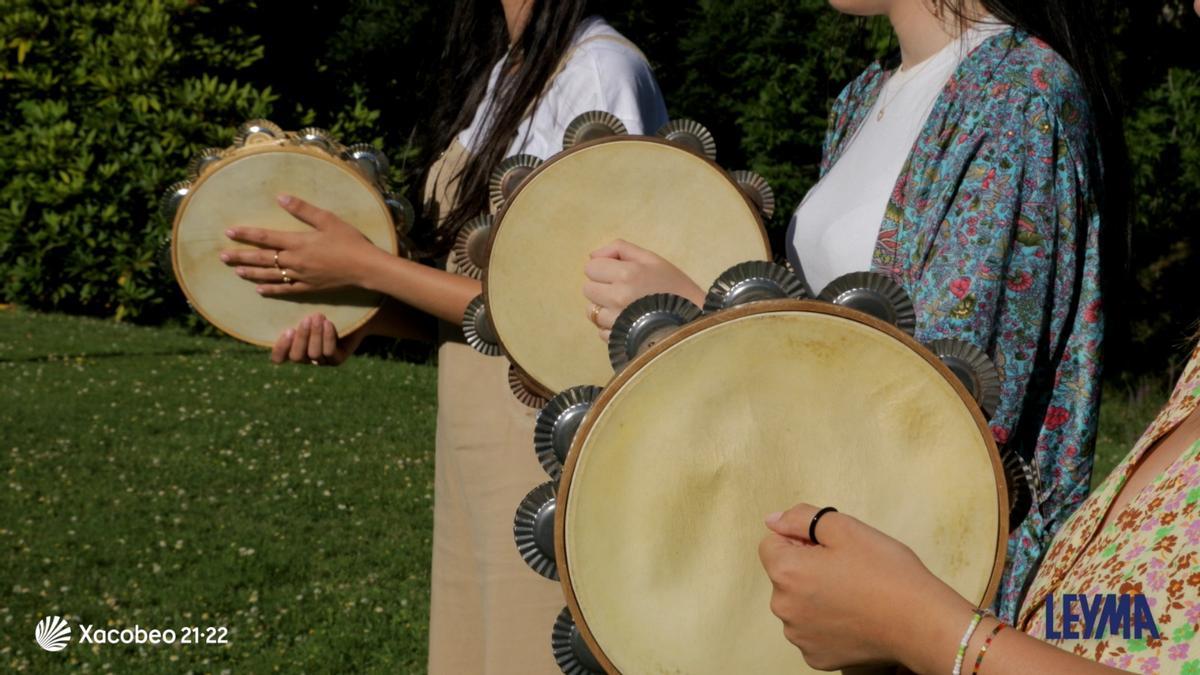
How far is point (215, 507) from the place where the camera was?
6281 mm

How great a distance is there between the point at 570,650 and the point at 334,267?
3.89ft

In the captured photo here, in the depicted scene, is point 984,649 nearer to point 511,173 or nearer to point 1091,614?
point 1091,614

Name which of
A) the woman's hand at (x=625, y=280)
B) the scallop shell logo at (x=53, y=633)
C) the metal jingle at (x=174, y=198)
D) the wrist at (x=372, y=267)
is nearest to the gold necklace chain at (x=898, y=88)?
the woman's hand at (x=625, y=280)

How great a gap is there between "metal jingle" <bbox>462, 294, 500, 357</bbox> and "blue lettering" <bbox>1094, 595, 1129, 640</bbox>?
113 centimetres

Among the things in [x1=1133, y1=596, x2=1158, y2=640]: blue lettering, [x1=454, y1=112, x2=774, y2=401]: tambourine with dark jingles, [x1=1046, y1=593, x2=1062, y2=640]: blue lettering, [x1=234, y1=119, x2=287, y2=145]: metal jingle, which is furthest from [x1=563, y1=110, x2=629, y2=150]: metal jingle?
[x1=1133, y1=596, x2=1158, y2=640]: blue lettering

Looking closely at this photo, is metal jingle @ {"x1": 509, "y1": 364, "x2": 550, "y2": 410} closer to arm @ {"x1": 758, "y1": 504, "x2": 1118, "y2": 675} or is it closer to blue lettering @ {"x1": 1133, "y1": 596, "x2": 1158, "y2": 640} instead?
arm @ {"x1": 758, "y1": 504, "x2": 1118, "y2": 675}

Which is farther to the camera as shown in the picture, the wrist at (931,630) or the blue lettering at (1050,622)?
the blue lettering at (1050,622)

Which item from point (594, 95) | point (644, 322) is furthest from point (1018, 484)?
point (594, 95)

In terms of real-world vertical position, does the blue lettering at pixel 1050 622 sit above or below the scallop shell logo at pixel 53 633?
above

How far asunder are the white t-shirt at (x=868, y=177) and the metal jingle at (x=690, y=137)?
179 millimetres

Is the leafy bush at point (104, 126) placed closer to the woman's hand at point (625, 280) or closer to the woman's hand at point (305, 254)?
the woman's hand at point (305, 254)

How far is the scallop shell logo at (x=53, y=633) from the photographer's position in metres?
4.83

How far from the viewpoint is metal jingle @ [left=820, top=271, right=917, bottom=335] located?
4.46 feet

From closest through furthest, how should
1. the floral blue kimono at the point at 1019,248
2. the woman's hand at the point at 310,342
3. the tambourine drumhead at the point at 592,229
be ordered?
the floral blue kimono at the point at 1019,248 < the tambourine drumhead at the point at 592,229 < the woman's hand at the point at 310,342
